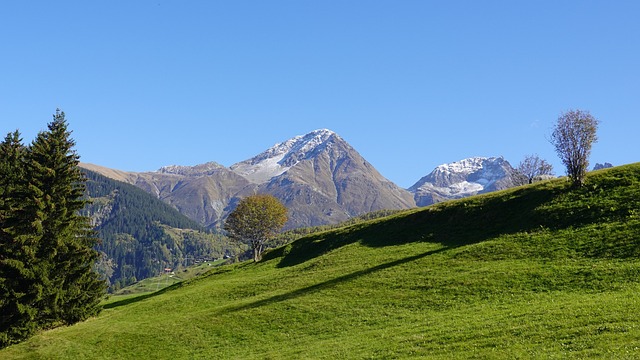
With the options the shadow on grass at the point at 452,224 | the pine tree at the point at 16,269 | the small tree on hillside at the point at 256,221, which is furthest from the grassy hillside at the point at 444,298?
the small tree on hillside at the point at 256,221

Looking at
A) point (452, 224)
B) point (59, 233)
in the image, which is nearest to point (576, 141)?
point (452, 224)

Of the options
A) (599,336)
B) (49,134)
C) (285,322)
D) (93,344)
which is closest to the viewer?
(599,336)

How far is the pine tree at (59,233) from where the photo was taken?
186 feet

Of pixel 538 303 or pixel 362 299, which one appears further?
pixel 362 299

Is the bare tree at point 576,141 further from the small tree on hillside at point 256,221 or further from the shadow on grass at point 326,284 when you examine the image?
the small tree on hillside at point 256,221

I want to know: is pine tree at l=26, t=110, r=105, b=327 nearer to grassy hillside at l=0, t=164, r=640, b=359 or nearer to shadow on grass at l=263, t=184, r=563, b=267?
grassy hillside at l=0, t=164, r=640, b=359

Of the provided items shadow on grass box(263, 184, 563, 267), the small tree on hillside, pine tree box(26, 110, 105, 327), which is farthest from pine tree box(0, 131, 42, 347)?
the small tree on hillside

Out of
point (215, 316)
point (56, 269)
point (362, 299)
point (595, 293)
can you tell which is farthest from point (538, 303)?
point (56, 269)

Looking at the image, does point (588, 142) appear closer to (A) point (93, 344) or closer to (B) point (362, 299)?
(B) point (362, 299)

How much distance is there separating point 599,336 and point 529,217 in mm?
36529

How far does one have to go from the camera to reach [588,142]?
61000 millimetres

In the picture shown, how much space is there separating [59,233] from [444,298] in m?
48.2

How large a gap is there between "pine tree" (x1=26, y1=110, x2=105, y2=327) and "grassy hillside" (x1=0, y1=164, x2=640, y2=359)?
11.6ft

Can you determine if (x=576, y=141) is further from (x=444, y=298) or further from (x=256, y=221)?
(x=256, y=221)
